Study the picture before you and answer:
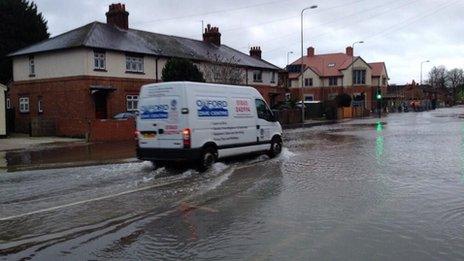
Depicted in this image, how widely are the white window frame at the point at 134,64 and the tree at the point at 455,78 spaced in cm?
14194

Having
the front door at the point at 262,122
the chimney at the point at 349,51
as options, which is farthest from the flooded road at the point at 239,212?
the chimney at the point at 349,51

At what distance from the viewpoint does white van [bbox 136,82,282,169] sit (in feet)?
44.8

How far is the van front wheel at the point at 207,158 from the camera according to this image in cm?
1391

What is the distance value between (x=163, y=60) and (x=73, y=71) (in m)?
7.19

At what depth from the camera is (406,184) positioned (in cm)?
1134

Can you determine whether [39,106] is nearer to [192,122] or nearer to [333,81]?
[192,122]

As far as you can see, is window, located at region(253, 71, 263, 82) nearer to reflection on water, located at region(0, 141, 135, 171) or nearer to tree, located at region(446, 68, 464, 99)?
reflection on water, located at region(0, 141, 135, 171)

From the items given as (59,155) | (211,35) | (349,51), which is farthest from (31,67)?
(349,51)

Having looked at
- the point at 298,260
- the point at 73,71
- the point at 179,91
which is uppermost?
the point at 73,71

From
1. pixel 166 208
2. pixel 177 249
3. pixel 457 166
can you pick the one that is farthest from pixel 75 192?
pixel 457 166

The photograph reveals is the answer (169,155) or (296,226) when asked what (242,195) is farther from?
(169,155)

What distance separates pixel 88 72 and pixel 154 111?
19.2 m

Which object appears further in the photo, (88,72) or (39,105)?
(39,105)

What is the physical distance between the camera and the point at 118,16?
38344mm
